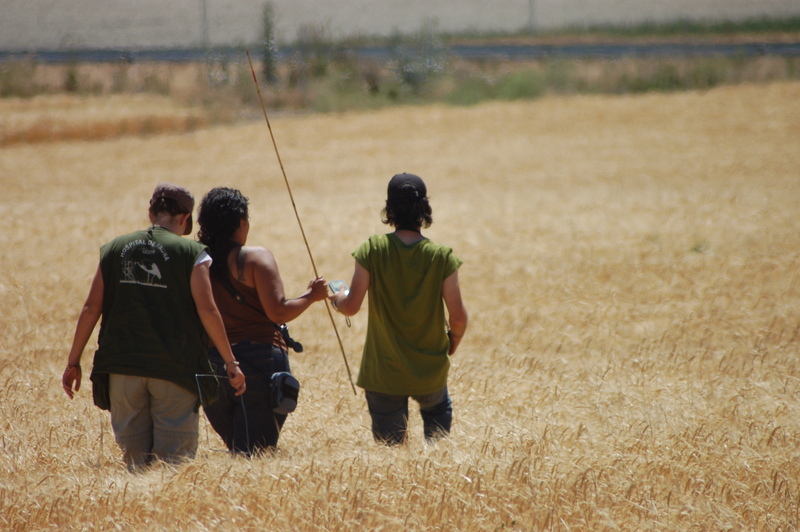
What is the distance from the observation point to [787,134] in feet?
72.7

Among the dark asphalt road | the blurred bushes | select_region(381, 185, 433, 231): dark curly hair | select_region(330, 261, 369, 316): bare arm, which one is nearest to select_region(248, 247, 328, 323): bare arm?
select_region(330, 261, 369, 316): bare arm

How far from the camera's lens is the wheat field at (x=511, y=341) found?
3.79 m

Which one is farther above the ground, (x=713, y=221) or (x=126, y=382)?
(x=126, y=382)

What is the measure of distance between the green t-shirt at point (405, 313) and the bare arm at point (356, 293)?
0.04 metres

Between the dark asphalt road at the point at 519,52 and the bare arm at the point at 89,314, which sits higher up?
the dark asphalt road at the point at 519,52

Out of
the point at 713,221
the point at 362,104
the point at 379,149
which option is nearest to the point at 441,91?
the point at 362,104

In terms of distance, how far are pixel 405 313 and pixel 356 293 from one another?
0.28m

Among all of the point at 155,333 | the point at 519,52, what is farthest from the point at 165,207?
the point at 519,52

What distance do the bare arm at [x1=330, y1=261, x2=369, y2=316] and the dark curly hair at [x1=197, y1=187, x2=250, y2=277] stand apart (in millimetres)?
638

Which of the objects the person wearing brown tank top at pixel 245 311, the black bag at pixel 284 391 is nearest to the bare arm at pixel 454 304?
the person wearing brown tank top at pixel 245 311

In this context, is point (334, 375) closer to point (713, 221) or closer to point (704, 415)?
point (704, 415)

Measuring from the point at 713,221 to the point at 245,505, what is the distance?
1206 cm

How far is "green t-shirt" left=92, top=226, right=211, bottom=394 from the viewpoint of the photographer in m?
4.01

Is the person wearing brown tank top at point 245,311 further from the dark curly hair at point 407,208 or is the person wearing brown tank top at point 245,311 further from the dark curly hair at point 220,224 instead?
the dark curly hair at point 407,208
